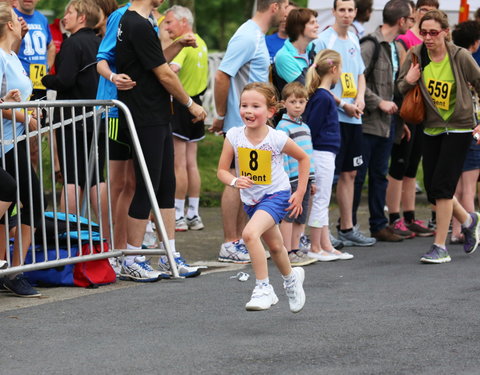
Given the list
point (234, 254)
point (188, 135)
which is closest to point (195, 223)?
point (188, 135)

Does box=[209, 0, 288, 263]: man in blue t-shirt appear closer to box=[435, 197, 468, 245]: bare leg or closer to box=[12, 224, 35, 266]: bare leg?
box=[435, 197, 468, 245]: bare leg

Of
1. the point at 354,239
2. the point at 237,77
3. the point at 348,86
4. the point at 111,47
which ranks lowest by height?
the point at 354,239

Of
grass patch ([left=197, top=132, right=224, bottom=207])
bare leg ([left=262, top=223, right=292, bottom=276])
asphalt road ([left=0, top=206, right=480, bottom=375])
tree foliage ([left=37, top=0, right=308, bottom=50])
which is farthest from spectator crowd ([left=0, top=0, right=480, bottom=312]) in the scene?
tree foliage ([left=37, top=0, right=308, bottom=50])

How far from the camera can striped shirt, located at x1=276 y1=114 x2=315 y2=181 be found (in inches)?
331

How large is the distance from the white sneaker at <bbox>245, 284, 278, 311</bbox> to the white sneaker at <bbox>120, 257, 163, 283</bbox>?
5.10 feet

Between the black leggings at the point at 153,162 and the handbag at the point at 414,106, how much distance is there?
2.24 meters

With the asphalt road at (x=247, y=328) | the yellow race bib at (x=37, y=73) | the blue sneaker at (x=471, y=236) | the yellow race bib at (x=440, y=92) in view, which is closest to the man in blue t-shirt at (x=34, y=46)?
the yellow race bib at (x=37, y=73)

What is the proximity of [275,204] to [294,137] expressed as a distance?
1994mm

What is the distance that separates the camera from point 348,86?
9.57m

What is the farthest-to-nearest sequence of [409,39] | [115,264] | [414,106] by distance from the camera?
[409,39] → [414,106] → [115,264]

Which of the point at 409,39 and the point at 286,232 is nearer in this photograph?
the point at 286,232

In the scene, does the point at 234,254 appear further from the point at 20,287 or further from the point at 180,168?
the point at 20,287

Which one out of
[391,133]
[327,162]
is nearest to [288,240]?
[327,162]

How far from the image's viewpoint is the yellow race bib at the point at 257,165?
655 centimetres
